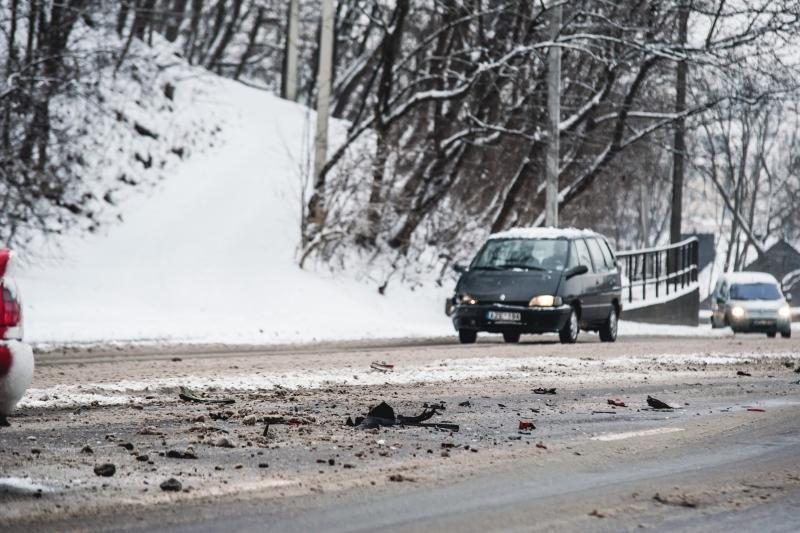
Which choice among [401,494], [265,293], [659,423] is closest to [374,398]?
[659,423]

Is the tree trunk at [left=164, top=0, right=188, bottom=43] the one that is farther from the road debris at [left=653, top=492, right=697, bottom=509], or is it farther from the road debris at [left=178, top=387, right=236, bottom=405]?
the road debris at [left=653, top=492, right=697, bottom=509]

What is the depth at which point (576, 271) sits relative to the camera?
21.6 metres

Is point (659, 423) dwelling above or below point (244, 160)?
below

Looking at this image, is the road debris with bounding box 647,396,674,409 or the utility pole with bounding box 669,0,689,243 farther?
the utility pole with bounding box 669,0,689,243

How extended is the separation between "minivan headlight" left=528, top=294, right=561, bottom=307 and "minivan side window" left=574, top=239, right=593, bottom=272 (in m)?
1.55

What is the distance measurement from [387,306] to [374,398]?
18.7 m

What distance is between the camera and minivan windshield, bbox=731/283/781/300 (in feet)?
119

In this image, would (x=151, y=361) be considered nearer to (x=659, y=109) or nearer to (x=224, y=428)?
(x=224, y=428)

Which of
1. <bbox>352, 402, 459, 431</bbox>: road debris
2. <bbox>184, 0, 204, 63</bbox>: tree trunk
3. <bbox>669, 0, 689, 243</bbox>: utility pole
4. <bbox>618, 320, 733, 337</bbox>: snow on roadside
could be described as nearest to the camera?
<bbox>352, 402, 459, 431</bbox>: road debris

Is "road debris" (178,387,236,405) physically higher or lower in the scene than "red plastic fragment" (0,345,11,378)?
lower

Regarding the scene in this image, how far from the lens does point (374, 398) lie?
35.7 feet

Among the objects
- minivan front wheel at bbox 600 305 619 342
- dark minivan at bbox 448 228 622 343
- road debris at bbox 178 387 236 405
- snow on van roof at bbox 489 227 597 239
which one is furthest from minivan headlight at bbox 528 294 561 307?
road debris at bbox 178 387 236 405

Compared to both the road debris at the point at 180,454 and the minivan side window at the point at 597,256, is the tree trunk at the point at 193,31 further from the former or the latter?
the road debris at the point at 180,454

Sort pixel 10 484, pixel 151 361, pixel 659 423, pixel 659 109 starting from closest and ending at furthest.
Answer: pixel 10 484 < pixel 659 423 < pixel 151 361 < pixel 659 109
